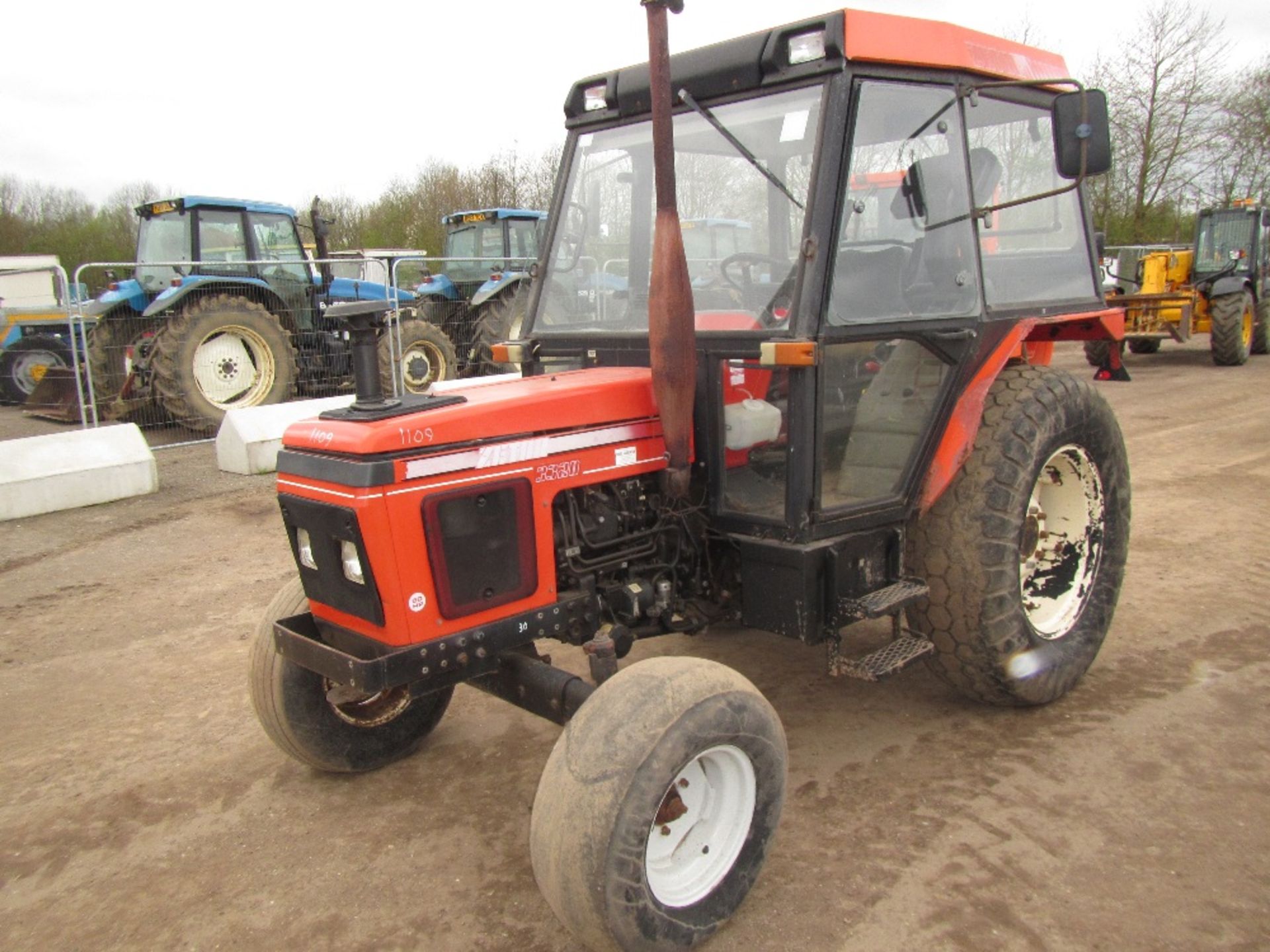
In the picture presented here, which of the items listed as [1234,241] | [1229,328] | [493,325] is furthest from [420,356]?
[1234,241]

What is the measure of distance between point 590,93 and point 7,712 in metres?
3.35

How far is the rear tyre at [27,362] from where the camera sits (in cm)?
1343

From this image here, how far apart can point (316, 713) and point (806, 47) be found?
2.57 m

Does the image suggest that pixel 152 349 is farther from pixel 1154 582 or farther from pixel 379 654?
pixel 1154 582

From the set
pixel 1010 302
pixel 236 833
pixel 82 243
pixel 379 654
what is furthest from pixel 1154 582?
pixel 82 243

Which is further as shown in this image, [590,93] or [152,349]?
[152,349]

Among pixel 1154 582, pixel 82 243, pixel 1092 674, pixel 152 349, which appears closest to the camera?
pixel 1092 674

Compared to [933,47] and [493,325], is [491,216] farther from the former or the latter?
[933,47]

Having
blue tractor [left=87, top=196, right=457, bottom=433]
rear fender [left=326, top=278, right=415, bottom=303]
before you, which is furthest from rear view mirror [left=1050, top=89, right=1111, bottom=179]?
rear fender [left=326, top=278, right=415, bottom=303]

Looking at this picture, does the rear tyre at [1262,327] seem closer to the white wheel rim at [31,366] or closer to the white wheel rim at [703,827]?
the white wheel rim at [703,827]

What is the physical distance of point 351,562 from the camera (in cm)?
256

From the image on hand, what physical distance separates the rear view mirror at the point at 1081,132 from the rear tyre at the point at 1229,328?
39.3 feet

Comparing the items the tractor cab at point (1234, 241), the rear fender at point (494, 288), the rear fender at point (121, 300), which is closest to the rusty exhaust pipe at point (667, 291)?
the rear fender at point (494, 288)

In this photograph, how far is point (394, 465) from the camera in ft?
8.01
